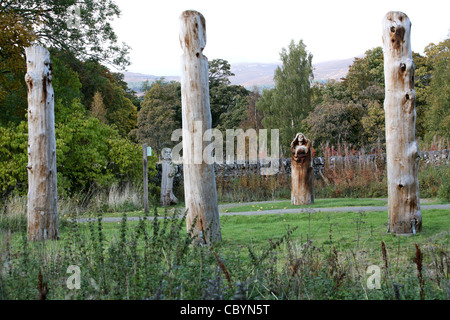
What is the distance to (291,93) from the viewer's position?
130 ft

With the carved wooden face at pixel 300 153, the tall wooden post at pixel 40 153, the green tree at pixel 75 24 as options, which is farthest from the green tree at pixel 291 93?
the tall wooden post at pixel 40 153

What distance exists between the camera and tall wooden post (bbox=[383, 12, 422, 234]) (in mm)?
6648

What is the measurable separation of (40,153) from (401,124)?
18.7ft

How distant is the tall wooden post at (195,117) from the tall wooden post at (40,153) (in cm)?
277

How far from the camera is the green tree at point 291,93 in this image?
3888 centimetres

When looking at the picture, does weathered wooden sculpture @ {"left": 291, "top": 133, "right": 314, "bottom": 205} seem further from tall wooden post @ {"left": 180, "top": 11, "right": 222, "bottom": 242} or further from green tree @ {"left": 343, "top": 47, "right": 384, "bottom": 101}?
green tree @ {"left": 343, "top": 47, "right": 384, "bottom": 101}

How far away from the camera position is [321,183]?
1553 cm

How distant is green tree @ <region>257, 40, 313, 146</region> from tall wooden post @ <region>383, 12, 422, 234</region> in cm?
3139

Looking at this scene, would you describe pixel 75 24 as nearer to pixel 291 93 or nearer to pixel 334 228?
pixel 334 228

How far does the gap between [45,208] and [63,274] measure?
4389mm

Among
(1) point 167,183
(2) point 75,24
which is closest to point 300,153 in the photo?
(1) point 167,183

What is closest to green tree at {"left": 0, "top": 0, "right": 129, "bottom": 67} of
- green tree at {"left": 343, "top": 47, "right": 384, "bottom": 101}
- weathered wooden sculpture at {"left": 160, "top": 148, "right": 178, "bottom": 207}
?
weathered wooden sculpture at {"left": 160, "top": 148, "right": 178, "bottom": 207}

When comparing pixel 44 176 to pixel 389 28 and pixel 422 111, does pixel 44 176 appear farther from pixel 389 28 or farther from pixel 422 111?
pixel 422 111
